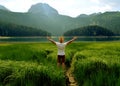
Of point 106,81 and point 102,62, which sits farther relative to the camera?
point 102,62

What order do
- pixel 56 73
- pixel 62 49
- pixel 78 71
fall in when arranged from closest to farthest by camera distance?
1. pixel 56 73
2. pixel 78 71
3. pixel 62 49

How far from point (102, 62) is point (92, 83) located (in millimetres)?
3740

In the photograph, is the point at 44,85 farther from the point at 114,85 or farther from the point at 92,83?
the point at 114,85

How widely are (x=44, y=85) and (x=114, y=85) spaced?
3.24 meters

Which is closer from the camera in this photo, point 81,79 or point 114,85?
point 114,85

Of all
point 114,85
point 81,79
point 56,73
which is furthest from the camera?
point 81,79

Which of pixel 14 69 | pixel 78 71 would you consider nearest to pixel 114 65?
pixel 78 71

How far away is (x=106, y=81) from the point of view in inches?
504

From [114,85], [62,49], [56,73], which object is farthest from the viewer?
[62,49]

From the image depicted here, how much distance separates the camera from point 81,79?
47.6ft

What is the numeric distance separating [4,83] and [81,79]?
4.16 meters

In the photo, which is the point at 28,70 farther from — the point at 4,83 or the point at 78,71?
the point at 78,71

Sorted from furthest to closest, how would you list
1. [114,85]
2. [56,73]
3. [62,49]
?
1. [62,49]
2. [56,73]
3. [114,85]

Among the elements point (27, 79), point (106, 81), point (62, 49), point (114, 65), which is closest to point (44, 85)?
point (27, 79)
